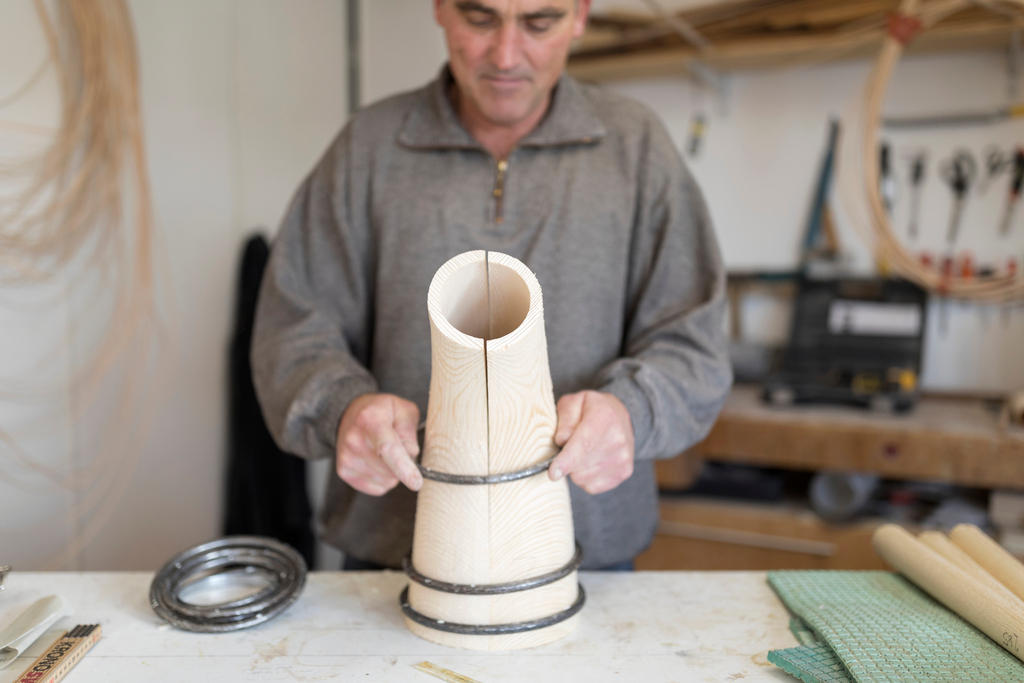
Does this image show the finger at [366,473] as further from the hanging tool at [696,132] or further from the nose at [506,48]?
the hanging tool at [696,132]

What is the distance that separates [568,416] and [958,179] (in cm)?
221

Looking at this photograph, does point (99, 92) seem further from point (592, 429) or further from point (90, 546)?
point (592, 429)

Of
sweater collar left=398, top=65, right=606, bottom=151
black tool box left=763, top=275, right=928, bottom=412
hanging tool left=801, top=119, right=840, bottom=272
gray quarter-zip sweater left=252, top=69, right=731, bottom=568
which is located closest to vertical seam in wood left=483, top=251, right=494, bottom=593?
gray quarter-zip sweater left=252, top=69, right=731, bottom=568

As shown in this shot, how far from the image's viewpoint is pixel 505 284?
89 centimetres

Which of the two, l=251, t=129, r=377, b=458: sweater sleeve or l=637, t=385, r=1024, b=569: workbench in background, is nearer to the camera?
l=251, t=129, r=377, b=458: sweater sleeve

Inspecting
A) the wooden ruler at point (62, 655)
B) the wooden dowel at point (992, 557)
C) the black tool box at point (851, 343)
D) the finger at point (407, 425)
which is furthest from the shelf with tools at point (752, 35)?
the wooden ruler at point (62, 655)

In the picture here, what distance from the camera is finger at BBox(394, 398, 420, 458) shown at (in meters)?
0.96

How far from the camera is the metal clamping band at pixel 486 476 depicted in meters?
0.89

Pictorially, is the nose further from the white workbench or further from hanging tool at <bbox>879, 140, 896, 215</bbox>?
hanging tool at <bbox>879, 140, 896, 215</bbox>

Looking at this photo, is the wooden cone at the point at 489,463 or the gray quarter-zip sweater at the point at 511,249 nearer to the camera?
the wooden cone at the point at 489,463

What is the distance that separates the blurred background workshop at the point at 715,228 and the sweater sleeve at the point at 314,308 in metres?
0.55

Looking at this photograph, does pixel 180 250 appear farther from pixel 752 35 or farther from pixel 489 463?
pixel 752 35

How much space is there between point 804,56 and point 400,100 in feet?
5.64

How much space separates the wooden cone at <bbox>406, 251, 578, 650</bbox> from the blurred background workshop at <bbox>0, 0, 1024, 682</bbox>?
0.94 m
